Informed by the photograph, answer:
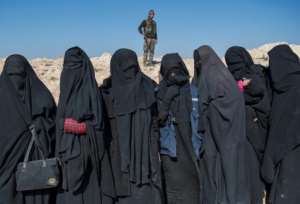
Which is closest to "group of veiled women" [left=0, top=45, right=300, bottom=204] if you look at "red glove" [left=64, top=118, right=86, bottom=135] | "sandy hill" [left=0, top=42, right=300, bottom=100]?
"red glove" [left=64, top=118, right=86, bottom=135]

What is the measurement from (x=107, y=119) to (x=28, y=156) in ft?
2.42

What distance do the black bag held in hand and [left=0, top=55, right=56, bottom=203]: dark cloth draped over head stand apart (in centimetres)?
12

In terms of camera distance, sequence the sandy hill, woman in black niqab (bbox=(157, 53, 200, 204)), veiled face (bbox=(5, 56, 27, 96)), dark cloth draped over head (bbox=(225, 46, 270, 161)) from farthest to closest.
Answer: the sandy hill, woman in black niqab (bbox=(157, 53, 200, 204)), dark cloth draped over head (bbox=(225, 46, 270, 161)), veiled face (bbox=(5, 56, 27, 96))

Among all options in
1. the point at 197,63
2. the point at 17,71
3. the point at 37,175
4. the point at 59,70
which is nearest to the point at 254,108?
the point at 197,63

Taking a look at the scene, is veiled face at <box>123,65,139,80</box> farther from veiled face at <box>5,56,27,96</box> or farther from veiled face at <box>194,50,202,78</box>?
veiled face at <box>5,56,27,96</box>

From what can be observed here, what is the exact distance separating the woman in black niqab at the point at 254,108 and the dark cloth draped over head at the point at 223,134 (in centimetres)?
23

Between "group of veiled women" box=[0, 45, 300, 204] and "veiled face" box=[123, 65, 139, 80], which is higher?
"veiled face" box=[123, 65, 139, 80]

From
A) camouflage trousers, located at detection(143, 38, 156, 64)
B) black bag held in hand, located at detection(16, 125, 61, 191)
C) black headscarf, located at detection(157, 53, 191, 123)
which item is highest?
camouflage trousers, located at detection(143, 38, 156, 64)

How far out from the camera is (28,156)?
337 centimetres

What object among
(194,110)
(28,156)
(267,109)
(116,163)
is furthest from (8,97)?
(267,109)

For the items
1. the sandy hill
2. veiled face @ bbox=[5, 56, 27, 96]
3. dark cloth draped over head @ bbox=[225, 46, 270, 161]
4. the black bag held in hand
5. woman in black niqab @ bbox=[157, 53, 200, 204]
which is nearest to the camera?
the black bag held in hand

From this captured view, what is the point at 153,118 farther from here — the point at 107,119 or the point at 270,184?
the point at 270,184

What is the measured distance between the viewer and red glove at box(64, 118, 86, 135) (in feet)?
10.8

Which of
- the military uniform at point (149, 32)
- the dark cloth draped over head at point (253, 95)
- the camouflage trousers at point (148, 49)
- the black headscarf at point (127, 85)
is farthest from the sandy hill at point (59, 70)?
the dark cloth draped over head at point (253, 95)
